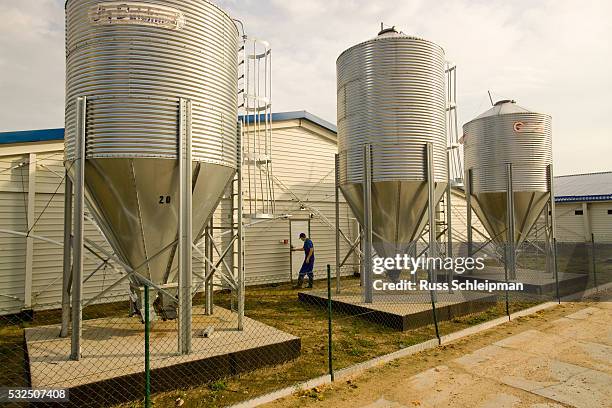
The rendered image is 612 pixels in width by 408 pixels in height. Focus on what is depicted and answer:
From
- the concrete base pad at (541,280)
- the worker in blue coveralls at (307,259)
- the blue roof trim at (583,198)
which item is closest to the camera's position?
the concrete base pad at (541,280)

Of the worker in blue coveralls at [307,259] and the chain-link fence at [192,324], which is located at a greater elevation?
the worker in blue coveralls at [307,259]

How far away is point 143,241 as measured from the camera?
651 cm

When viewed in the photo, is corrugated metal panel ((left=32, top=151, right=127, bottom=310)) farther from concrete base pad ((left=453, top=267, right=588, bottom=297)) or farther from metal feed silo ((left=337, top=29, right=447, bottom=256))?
concrete base pad ((left=453, top=267, right=588, bottom=297))

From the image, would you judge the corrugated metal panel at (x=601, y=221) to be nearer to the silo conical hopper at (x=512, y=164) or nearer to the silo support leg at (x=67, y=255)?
the silo conical hopper at (x=512, y=164)

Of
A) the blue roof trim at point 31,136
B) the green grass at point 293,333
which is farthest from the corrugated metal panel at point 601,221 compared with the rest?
the blue roof trim at point 31,136

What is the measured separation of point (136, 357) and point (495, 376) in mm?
5765

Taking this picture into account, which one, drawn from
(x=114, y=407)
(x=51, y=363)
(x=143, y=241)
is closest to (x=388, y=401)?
(x=114, y=407)

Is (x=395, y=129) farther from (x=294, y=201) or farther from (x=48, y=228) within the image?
(x=48, y=228)

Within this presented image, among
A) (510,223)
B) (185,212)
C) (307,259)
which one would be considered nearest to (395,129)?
(185,212)

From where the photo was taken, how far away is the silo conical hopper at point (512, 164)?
14.2m

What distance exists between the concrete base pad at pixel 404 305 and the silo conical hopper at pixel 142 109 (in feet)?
16.6

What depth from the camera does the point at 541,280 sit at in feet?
42.4

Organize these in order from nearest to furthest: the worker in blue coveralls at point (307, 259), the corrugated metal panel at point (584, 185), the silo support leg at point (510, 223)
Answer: the silo support leg at point (510, 223)
the worker in blue coveralls at point (307, 259)
the corrugated metal panel at point (584, 185)

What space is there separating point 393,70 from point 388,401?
8.05m
